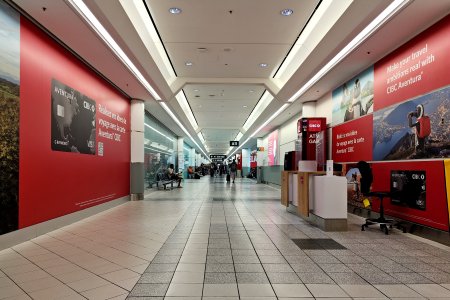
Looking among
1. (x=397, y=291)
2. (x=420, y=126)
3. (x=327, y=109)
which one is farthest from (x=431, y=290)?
(x=327, y=109)

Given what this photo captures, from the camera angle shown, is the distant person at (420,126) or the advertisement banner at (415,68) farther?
the distant person at (420,126)

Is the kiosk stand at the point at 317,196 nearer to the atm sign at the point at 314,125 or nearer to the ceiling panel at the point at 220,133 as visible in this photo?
the atm sign at the point at 314,125

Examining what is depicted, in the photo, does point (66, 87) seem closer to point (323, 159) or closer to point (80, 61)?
point (80, 61)

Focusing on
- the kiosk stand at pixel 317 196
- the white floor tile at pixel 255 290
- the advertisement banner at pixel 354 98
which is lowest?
the white floor tile at pixel 255 290

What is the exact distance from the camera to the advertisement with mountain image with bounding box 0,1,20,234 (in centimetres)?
446

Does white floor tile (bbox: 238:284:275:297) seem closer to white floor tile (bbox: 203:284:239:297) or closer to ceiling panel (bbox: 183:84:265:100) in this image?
white floor tile (bbox: 203:284:239:297)

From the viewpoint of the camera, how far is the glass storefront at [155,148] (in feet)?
46.1

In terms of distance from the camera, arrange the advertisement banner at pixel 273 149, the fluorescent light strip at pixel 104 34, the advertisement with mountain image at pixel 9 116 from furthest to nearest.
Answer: the advertisement banner at pixel 273 149 → the fluorescent light strip at pixel 104 34 → the advertisement with mountain image at pixel 9 116

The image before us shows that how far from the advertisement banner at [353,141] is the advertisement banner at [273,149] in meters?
9.30

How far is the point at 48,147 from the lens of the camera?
224 inches

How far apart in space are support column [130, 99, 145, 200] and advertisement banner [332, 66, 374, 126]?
605 cm

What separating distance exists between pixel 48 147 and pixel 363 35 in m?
5.65

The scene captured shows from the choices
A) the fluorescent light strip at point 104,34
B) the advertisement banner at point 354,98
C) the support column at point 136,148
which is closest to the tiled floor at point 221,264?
the advertisement banner at point 354,98

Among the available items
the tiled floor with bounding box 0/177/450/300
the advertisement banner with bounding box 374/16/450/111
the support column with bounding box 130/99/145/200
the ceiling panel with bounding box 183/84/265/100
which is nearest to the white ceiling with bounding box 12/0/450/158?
the advertisement banner with bounding box 374/16/450/111
